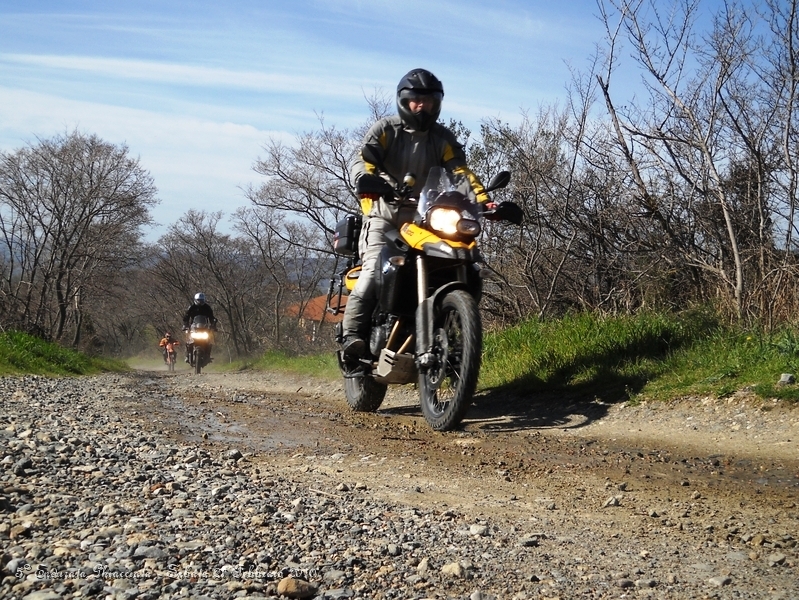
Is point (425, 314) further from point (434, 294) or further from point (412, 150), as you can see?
point (412, 150)

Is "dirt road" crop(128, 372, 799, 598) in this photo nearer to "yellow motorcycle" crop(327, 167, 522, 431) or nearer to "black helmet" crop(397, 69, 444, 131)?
"yellow motorcycle" crop(327, 167, 522, 431)

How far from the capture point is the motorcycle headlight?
5.42 m

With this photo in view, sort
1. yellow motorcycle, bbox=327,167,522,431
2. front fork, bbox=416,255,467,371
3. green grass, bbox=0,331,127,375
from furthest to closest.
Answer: green grass, bbox=0,331,127,375 → front fork, bbox=416,255,467,371 → yellow motorcycle, bbox=327,167,522,431

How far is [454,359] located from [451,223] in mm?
930

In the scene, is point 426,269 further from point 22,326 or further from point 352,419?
point 22,326

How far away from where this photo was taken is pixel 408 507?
10.2 feet

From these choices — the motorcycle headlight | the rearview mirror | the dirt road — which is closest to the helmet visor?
the rearview mirror

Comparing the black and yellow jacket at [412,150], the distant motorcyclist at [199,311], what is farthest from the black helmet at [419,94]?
the distant motorcyclist at [199,311]

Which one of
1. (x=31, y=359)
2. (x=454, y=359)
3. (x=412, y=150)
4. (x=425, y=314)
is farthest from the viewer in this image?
(x=31, y=359)

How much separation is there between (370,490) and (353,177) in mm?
3215

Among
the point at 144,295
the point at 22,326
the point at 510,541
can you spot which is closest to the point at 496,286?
the point at 510,541

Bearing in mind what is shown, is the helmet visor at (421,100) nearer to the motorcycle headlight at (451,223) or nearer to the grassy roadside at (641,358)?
the motorcycle headlight at (451,223)

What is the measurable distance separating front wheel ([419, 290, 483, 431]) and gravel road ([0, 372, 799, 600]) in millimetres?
190

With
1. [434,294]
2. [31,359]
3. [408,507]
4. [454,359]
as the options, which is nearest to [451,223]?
[434,294]
